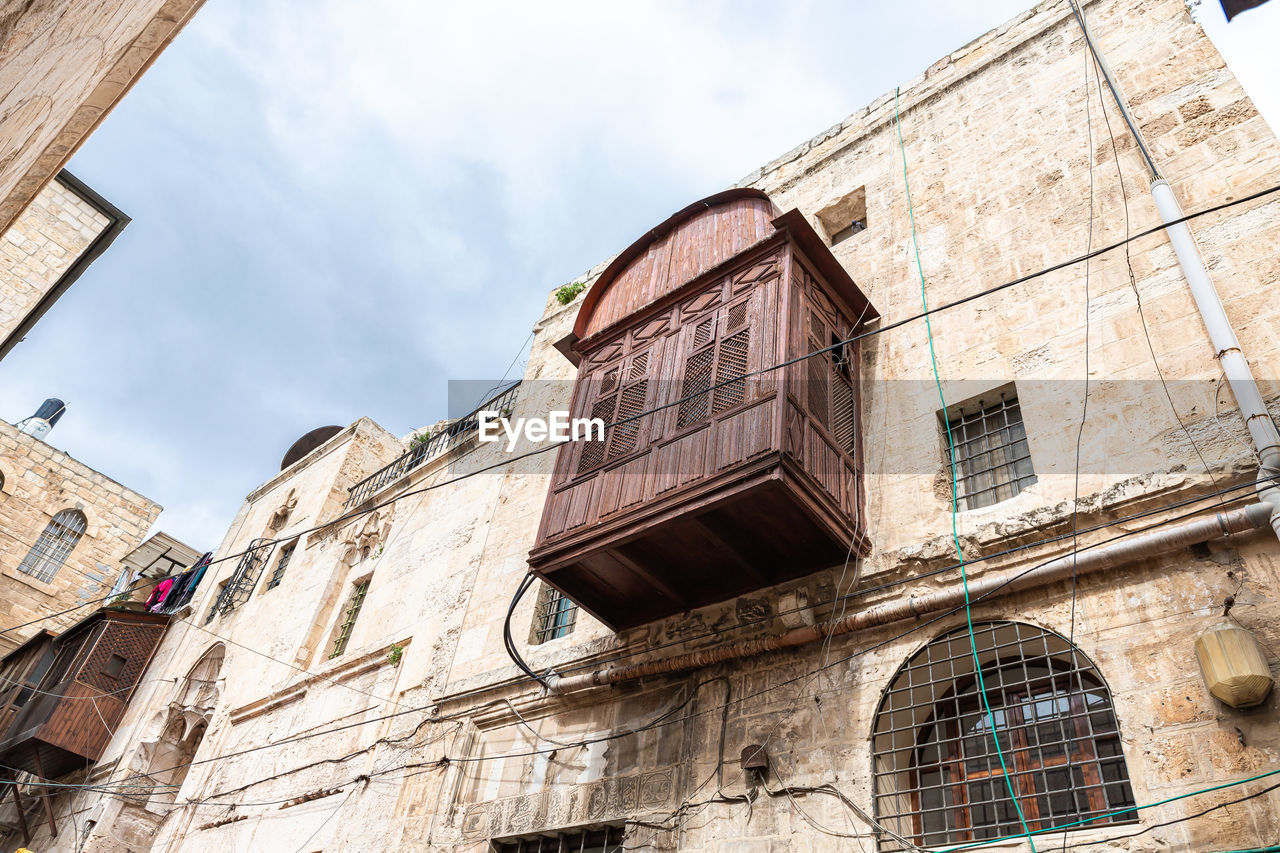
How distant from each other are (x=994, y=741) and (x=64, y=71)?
22.7 ft

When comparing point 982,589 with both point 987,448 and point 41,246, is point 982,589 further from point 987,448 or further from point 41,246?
point 41,246

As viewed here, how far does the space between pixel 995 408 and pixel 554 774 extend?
5.28m

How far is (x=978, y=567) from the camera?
6484 mm

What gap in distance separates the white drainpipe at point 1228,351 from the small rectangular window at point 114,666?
19.4 metres

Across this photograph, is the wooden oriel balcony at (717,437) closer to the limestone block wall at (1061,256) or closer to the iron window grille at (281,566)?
the limestone block wall at (1061,256)

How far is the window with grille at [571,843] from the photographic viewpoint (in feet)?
24.3

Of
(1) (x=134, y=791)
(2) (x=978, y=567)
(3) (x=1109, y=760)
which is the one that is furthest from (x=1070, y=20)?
(1) (x=134, y=791)

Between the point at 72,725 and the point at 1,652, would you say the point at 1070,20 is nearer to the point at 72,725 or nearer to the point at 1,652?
the point at 72,725

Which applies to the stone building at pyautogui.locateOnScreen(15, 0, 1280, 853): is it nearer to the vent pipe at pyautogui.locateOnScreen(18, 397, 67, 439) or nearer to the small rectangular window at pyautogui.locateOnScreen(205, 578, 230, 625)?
the small rectangular window at pyautogui.locateOnScreen(205, 578, 230, 625)

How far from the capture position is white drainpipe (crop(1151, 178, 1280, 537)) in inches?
209

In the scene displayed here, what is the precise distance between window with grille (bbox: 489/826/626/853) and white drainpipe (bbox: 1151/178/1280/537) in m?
5.37

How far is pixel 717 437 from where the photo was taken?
7262 mm

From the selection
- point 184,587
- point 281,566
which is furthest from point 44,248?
point 184,587

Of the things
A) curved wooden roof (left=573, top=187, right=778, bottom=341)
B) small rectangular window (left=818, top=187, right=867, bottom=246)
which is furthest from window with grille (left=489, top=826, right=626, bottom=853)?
small rectangular window (left=818, top=187, right=867, bottom=246)
